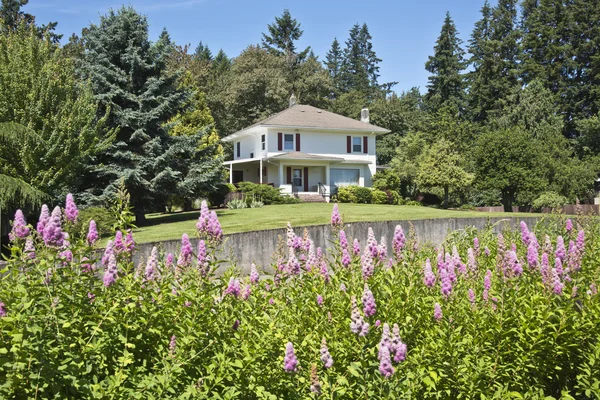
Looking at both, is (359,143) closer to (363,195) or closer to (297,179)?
(297,179)

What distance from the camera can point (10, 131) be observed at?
13.6 meters

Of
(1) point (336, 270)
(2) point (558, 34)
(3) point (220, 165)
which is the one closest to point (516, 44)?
(2) point (558, 34)

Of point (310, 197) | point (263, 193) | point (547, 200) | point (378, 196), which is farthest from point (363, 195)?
point (547, 200)

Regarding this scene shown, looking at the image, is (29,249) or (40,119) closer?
(29,249)

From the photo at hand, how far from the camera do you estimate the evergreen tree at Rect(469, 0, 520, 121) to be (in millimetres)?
56463

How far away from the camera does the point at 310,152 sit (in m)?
40.0

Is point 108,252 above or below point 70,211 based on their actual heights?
below

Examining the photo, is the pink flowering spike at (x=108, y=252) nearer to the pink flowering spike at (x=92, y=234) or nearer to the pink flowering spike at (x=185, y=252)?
the pink flowering spike at (x=92, y=234)

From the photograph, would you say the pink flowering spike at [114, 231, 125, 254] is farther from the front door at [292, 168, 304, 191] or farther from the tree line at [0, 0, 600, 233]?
the front door at [292, 168, 304, 191]

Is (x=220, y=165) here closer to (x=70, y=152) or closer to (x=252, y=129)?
(x=70, y=152)

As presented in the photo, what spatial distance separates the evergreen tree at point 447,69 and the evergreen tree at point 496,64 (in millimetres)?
1673

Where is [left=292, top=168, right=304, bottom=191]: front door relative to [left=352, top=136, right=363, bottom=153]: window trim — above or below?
below

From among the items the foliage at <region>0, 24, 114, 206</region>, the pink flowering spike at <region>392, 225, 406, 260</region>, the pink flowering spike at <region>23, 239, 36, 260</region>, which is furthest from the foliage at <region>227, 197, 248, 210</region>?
the pink flowering spike at <region>23, 239, 36, 260</region>

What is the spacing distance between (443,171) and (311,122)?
10.6 metres
